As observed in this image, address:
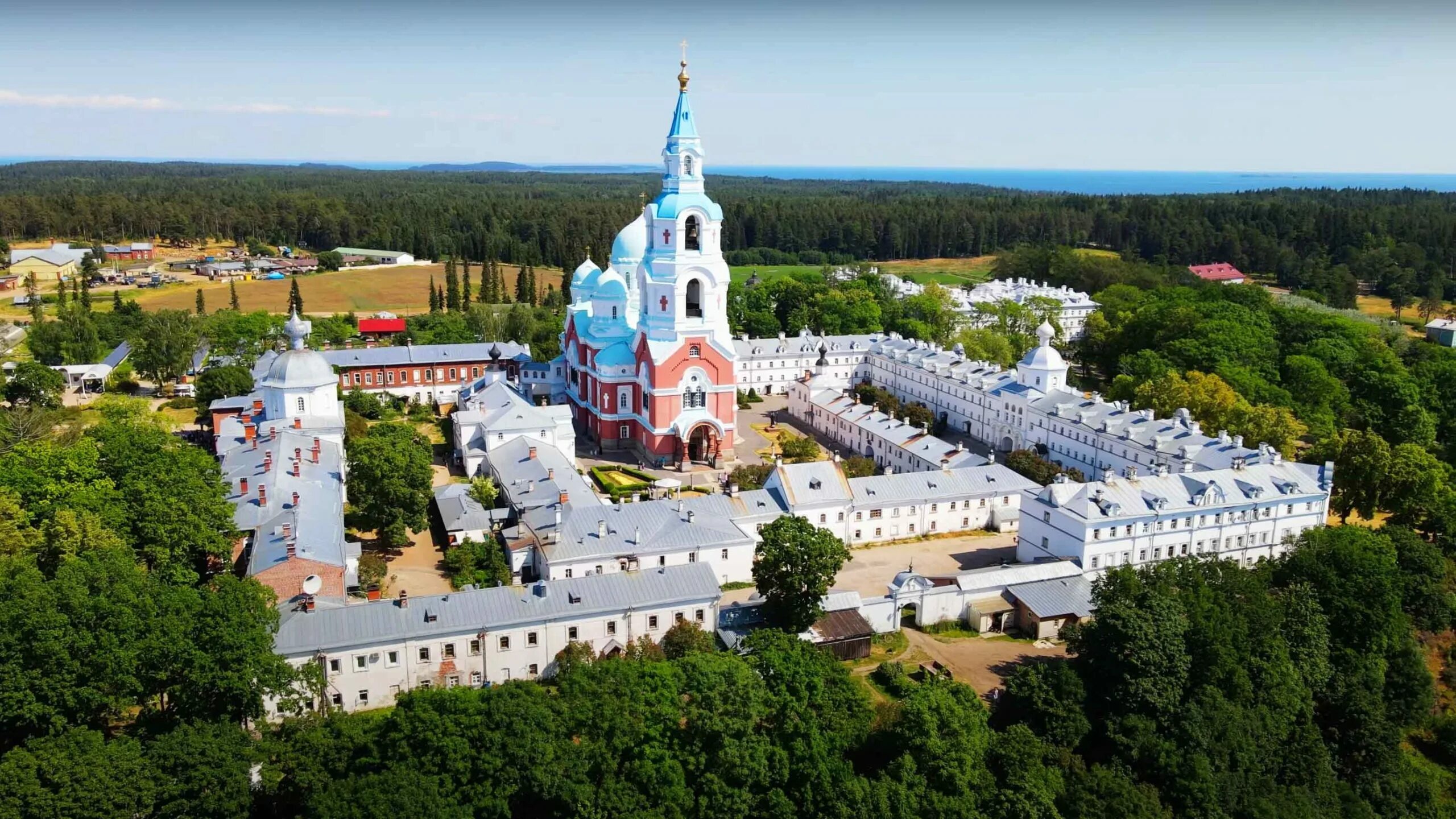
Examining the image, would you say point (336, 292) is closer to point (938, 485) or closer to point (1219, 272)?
point (938, 485)

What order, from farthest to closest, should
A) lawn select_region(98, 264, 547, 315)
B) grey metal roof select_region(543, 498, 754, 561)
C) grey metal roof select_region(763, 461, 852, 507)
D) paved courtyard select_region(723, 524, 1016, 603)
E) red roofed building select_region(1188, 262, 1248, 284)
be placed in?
1. red roofed building select_region(1188, 262, 1248, 284)
2. lawn select_region(98, 264, 547, 315)
3. grey metal roof select_region(763, 461, 852, 507)
4. paved courtyard select_region(723, 524, 1016, 603)
5. grey metal roof select_region(543, 498, 754, 561)

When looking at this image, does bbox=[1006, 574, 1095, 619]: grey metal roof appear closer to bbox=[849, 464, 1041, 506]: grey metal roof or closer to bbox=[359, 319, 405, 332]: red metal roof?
bbox=[849, 464, 1041, 506]: grey metal roof

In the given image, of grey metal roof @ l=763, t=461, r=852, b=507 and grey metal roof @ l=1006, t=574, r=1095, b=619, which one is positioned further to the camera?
grey metal roof @ l=763, t=461, r=852, b=507

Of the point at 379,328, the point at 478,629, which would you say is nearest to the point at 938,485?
the point at 478,629

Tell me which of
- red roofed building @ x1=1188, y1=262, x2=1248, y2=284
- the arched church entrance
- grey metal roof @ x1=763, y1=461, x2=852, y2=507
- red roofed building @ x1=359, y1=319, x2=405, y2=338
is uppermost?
red roofed building @ x1=1188, y1=262, x2=1248, y2=284

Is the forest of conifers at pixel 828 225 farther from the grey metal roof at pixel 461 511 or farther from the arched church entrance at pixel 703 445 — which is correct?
the grey metal roof at pixel 461 511

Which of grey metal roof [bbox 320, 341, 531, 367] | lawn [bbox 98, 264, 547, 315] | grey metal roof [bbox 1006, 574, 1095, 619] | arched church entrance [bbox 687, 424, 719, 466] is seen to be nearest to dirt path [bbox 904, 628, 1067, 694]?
grey metal roof [bbox 1006, 574, 1095, 619]

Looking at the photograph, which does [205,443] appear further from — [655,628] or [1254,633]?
[1254,633]

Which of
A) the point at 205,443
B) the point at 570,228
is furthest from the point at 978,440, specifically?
the point at 570,228
